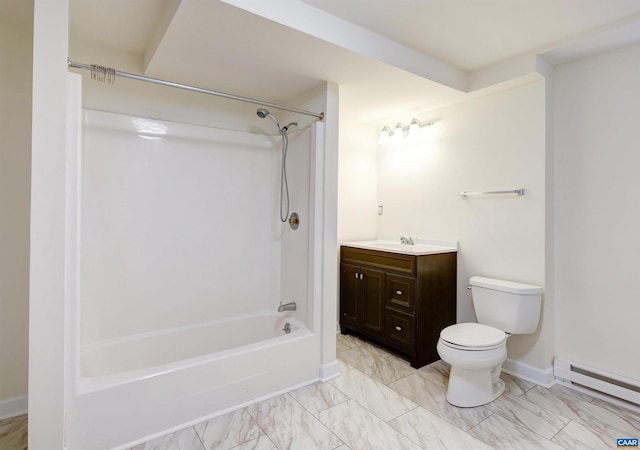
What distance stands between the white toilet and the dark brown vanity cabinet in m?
0.28

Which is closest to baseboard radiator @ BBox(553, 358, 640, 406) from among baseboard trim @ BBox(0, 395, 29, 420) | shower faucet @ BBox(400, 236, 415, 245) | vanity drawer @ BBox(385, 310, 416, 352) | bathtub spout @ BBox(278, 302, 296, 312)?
vanity drawer @ BBox(385, 310, 416, 352)

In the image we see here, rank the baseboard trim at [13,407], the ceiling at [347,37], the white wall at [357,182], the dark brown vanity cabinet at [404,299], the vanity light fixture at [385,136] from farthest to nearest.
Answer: the white wall at [357,182] → the vanity light fixture at [385,136] → the dark brown vanity cabinet at [404,299] → the baseboard trim at [13,407] → the ceiling at [347,37]

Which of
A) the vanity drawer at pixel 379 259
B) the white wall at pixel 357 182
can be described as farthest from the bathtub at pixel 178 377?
the white wall at pixel 357 182

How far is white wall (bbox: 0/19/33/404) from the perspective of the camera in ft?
6.14

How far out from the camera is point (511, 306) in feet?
7.23

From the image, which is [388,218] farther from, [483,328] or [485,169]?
[483,328]

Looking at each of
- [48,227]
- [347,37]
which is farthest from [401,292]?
[48,227]

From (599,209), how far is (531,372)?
3.82 ft

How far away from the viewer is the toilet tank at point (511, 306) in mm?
2184

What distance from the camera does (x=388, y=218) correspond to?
131 inches

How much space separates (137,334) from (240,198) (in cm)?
121

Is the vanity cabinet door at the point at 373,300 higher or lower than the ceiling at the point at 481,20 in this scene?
lower

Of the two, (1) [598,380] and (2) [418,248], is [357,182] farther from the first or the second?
(1) [598,380]

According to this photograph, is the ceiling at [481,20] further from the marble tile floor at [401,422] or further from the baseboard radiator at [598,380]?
the marble tile floor at [401,422]
